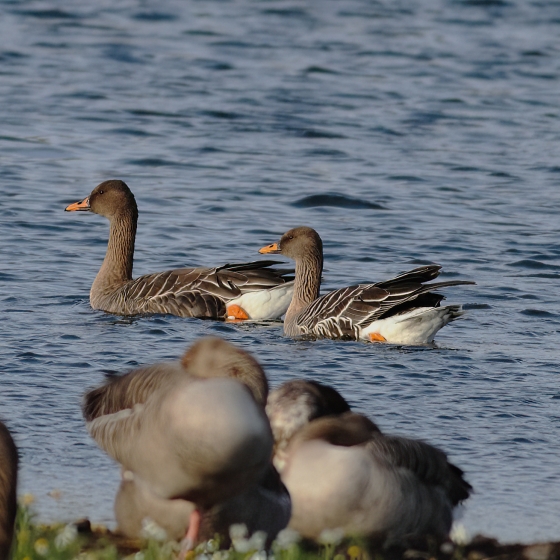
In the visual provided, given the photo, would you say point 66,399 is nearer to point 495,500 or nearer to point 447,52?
point 495,500

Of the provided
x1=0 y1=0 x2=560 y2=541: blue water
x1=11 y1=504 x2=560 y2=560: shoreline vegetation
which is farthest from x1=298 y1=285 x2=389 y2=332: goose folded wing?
x1=11 y1=504 x2=560 y2=560: shoreline vegetation

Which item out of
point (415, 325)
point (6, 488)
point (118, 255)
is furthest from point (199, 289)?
point (6, 488)

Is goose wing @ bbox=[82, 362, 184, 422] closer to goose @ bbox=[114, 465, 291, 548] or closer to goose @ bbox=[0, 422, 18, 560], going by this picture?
goose @ bbox=[114, 465, 291, 548]

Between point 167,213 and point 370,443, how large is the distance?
37.0 feet

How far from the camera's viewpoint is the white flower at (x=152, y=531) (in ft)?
18.0

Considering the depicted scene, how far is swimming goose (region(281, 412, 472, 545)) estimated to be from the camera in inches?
227

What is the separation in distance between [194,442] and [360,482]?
3.58 ft

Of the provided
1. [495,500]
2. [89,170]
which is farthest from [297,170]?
[495,500]

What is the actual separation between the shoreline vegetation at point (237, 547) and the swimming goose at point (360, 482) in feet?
0.36

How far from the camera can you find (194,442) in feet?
16.4

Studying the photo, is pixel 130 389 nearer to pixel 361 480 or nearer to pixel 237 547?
pixel 237 547

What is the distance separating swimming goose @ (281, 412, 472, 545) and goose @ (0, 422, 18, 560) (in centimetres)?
197

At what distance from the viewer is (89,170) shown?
1866 centimetres

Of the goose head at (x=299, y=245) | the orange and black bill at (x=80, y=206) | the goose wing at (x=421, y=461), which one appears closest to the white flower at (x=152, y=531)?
the goose wing at (x=421, y=461)
